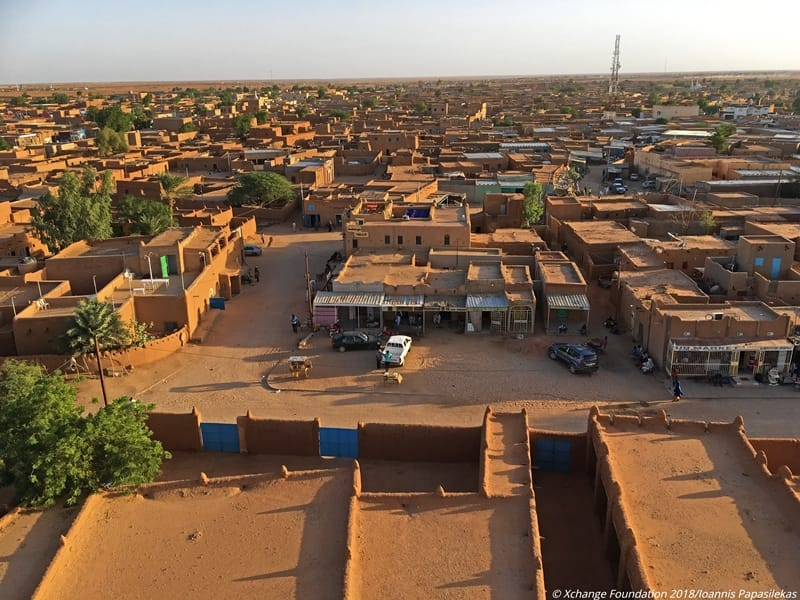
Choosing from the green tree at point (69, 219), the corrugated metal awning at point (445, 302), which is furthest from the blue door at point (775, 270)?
the green tree at point (69, 219)

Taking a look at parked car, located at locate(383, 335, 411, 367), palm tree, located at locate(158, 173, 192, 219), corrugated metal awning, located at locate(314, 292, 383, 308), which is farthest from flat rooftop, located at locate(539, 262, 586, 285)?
palm tree, located at locate(158, 173, 192, 219)

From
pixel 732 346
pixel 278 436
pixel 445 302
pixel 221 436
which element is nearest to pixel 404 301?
pixel 445 302

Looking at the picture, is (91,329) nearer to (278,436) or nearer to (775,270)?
(278,436)

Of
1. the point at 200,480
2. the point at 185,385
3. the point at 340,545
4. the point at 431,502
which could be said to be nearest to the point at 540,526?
the point at 431,502

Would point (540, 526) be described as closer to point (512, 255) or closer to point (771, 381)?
point (771, 381)

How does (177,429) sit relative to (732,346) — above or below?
below

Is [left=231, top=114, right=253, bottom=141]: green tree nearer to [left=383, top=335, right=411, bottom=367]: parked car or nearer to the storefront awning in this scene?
[left=383, top=335, right=411, bottom=367]: parked car

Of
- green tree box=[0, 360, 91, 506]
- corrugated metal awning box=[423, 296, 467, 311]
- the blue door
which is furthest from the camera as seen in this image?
the blue door
